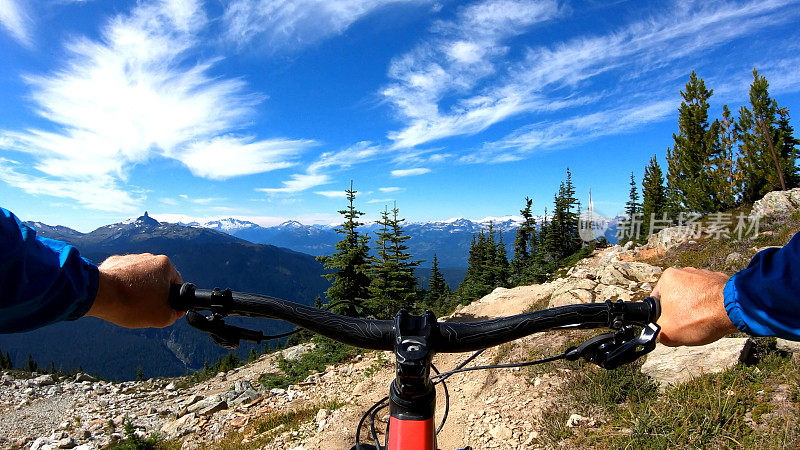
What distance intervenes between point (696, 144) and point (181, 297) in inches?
1588

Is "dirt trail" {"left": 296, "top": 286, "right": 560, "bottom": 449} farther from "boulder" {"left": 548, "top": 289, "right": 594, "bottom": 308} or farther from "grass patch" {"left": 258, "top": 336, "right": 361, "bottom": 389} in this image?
"grass patch" {"left": 258, "top": 336, "right": 361, "bottom": 389}

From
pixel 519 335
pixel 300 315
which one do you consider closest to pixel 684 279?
pixel 519 335

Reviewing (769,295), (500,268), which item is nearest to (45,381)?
(769,295)

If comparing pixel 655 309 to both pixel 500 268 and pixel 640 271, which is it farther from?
pixel 500 268

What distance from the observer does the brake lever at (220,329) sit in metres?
1.45

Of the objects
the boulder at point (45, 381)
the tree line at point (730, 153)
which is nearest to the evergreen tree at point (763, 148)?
the tree line at point (730, 153)

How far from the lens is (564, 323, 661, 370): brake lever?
143cm

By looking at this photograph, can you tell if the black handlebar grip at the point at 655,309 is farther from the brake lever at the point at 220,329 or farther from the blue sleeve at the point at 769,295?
the brake lever at the point at 220,329

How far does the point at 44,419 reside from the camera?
20.0 m

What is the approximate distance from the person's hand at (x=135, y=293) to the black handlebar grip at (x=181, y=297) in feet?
0.07

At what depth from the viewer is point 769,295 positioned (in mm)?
1255

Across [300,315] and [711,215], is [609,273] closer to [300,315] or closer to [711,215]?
[300,315]

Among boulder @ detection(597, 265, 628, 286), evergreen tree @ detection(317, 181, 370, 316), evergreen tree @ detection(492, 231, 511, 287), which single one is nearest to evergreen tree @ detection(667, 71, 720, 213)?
evergreen tree @ detection(492, 231, 511, 287)

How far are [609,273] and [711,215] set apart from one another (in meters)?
21.6
